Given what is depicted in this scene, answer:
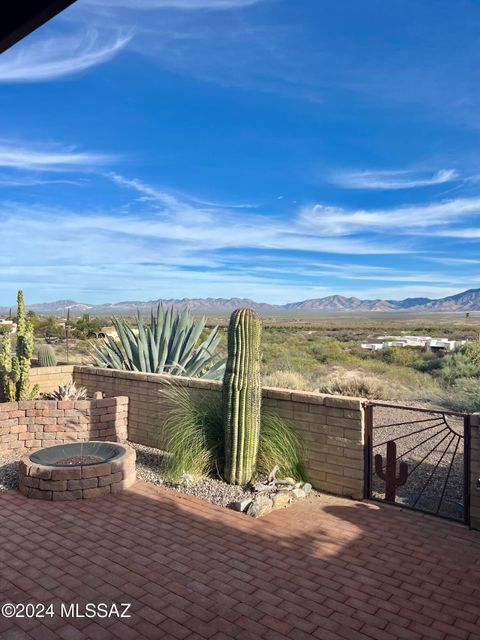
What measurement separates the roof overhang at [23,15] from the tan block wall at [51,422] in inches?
Answer: 272

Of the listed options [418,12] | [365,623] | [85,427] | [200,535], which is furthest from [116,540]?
[418,12]

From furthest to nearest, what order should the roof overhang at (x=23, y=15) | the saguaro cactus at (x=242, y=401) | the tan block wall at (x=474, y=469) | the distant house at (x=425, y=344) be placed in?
the distant house at (x=425, y=344), the saguaro cactus at (x=242, y=401), the tan block wall at (x=474, y=469), the roof overhang at (x=23, y=15)

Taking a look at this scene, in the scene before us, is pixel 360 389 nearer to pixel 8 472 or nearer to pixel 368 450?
pixel 368 450

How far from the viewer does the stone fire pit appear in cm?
565

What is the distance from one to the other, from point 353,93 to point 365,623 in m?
17.4

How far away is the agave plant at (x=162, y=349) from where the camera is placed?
31.9ft

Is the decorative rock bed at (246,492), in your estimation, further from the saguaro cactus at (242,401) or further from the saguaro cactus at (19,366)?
the saguaro cactus at (19,366)

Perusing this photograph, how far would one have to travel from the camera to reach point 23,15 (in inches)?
59.7

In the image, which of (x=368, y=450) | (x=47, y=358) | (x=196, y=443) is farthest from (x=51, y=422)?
(x=368, y=450)

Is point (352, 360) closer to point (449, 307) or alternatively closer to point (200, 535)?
point (200, 535)

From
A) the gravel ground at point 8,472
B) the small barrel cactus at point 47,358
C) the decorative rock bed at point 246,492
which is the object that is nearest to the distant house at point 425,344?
the small barrel cactus at point 47,358

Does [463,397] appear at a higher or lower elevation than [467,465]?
lower

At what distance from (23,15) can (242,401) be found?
507 centimetres

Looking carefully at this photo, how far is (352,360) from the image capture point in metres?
20.9
